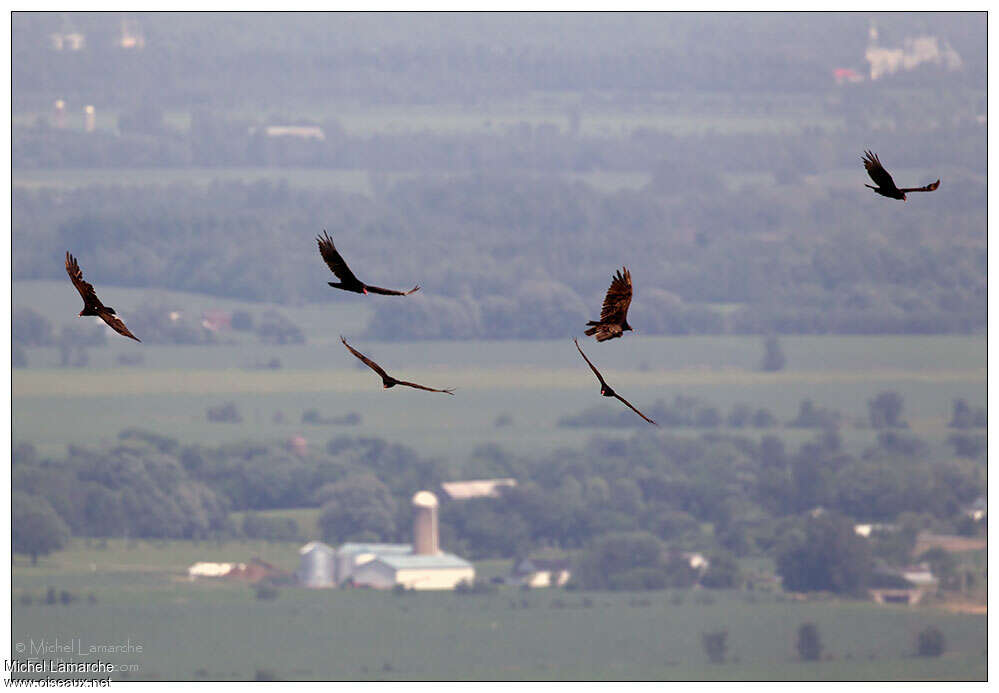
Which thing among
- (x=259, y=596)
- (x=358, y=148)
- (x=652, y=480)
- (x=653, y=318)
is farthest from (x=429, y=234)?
(x=259, y=596)

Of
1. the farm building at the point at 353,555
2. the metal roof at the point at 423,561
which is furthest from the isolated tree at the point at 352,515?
the metal roof at the point at 423,561

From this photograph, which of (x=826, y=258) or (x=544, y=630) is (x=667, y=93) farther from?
(x=544, y=630)

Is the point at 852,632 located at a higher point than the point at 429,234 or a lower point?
lower

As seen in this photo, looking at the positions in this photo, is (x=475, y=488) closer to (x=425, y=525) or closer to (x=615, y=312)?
(x=425, y=525)

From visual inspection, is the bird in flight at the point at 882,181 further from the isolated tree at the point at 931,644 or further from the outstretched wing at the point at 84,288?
the isolated tree at the point at 931,644

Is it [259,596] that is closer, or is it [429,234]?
[259,596]

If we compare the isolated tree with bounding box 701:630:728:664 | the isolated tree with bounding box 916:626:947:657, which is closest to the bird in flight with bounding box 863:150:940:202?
the isolated tree with bounding box 916:626:947:657
